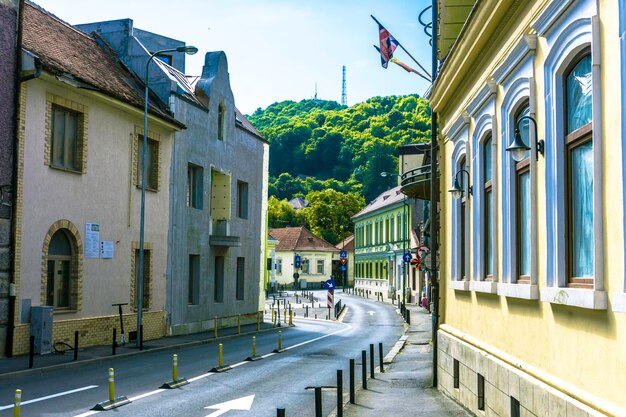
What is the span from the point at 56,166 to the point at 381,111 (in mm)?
115215

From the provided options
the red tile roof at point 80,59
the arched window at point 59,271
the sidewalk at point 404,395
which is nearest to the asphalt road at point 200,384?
the sidewalk at point 404,395

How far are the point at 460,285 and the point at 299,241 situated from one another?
97.0 meters

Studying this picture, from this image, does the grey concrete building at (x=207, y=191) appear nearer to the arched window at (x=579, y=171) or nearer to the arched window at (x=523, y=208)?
the arched window at (x=523, y=208)

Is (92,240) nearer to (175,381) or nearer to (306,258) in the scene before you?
(175,381)

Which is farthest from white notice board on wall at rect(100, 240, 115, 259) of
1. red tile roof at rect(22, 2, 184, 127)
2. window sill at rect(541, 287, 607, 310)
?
window sill at rect(541, 287, 607, 310)

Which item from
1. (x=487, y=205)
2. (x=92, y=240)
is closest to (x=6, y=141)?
(x=92, y=240)

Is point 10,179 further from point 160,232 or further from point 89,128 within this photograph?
point 160,232

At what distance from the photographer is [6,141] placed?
2061cm

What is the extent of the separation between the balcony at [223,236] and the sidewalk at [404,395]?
47.0 feet

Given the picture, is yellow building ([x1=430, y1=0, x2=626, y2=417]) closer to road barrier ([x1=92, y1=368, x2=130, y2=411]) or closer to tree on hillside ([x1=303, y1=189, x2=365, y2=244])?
road barrier ([x1=92, y1=368, x2=130, y2=411])

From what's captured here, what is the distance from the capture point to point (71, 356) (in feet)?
69.8

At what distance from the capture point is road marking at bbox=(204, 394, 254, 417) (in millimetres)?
13138

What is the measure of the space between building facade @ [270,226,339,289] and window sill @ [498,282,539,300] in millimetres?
99676

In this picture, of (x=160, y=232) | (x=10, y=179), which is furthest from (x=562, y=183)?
(x=160, y=232)
